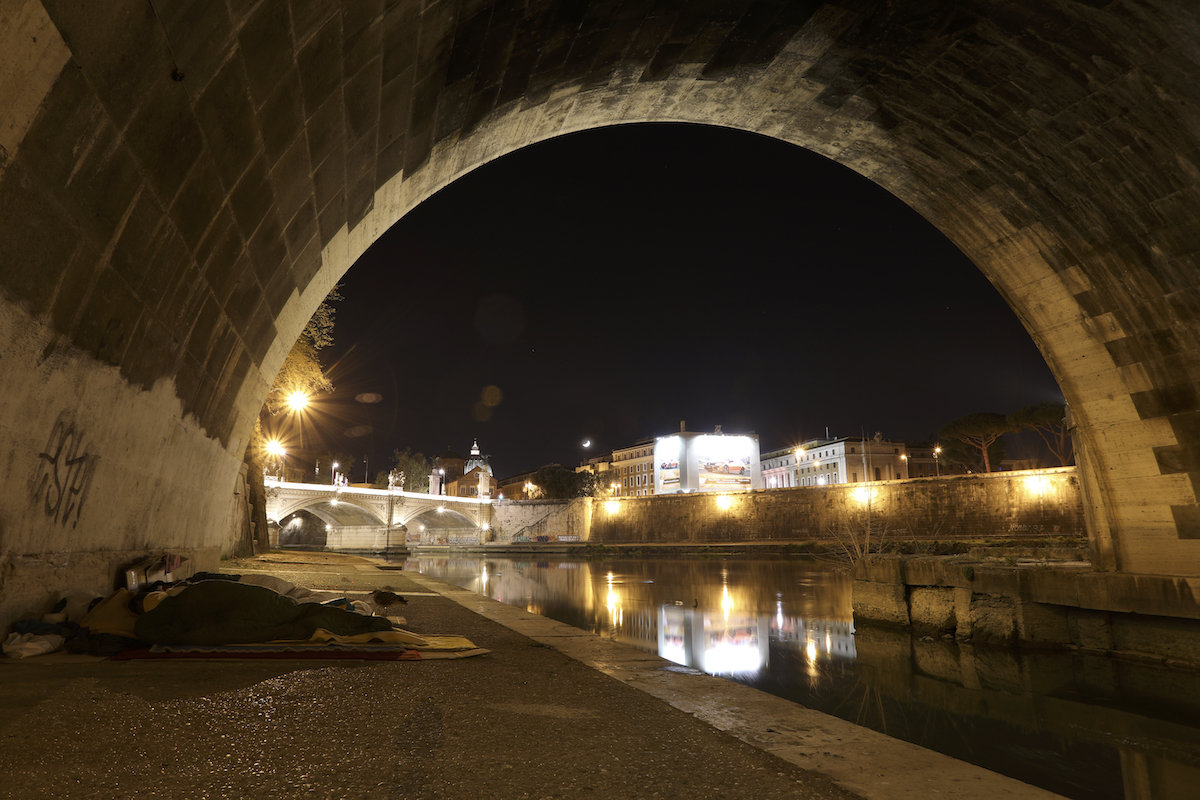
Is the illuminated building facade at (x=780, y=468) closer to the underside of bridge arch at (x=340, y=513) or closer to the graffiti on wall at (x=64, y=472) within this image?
the underside of bridge arch at (x=340, y=513)

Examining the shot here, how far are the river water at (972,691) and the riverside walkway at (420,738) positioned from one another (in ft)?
13.0

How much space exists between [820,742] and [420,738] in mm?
1972

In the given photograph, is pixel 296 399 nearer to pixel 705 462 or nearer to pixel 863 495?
pixel 863 495

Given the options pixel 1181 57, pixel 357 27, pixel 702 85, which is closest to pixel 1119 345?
pixel 1181 57

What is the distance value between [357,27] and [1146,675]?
11.9 meters

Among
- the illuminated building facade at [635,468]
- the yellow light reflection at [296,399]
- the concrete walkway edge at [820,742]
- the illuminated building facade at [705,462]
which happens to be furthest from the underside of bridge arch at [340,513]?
the concrete walkway edge at [820,742]

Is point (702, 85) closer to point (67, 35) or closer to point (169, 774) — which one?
point (67, 35)

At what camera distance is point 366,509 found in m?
59.4

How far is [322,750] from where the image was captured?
292 centimetres

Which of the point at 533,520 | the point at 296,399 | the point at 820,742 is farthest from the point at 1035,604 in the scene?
the point at 533,520

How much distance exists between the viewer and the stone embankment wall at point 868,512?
39219 millimetres

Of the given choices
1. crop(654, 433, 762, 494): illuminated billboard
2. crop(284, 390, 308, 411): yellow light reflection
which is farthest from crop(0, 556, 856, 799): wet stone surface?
crop(654, 433, 762, 494): illuminated billboard

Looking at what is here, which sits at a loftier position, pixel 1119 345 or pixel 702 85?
pixel 702 85

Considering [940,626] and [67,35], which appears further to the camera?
[940,626]
